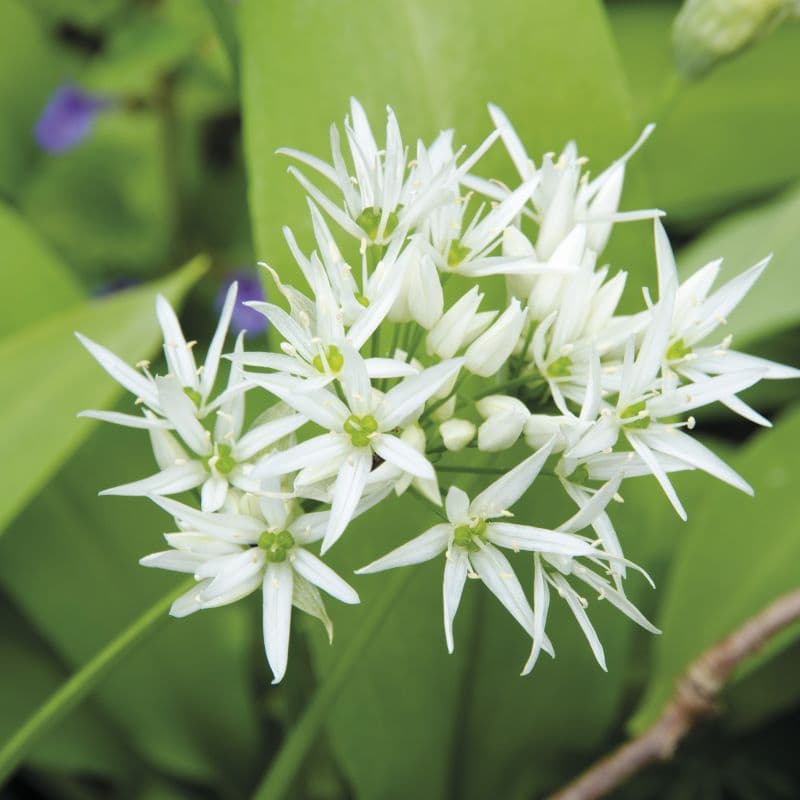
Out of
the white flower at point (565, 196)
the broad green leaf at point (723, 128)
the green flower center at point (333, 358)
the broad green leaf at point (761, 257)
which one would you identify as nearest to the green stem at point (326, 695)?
the green flower center at point (333, 358)

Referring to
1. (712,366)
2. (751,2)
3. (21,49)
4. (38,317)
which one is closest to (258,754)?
(38,317)

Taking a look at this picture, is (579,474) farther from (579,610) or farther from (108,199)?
(108,199)

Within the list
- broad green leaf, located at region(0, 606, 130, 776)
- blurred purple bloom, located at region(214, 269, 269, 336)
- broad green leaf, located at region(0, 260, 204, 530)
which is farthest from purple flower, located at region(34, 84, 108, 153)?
broad green leaf, located at region(0, 606, 130, 776)

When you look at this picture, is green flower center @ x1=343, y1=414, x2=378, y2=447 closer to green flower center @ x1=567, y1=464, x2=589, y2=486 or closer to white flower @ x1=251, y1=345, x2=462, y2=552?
white flower @ x1=251, y1=345, x2=462, y2=552

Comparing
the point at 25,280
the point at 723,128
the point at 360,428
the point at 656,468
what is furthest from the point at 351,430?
the point at 723,128

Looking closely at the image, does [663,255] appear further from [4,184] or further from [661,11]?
[4,184]

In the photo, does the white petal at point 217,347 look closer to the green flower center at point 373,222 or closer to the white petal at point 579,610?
the green flower center at point 373,222
